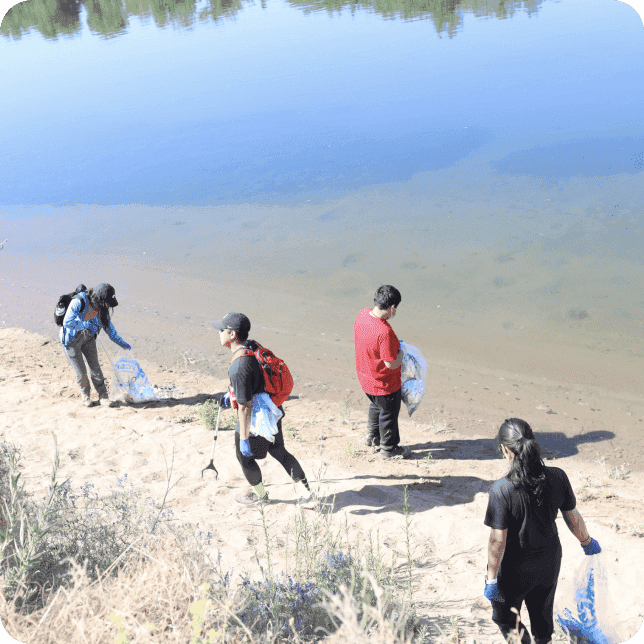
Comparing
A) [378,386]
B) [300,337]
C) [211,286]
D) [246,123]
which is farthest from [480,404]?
[246,123]

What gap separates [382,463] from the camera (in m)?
5.76

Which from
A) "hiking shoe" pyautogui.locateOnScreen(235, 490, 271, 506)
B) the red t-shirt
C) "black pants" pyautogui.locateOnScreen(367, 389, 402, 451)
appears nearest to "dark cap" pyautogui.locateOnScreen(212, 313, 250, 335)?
A: the red t-shirt

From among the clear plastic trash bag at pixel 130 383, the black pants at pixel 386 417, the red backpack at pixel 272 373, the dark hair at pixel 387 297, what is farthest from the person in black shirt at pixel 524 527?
the clear plastic trash bag at pixel 130 383

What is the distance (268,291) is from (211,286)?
3.77 feet

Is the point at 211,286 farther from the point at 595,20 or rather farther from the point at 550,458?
the point at 595,20

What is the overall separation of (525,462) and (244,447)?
2338 millimetres

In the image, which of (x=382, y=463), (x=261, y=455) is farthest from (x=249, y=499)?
(x=382, y=463)

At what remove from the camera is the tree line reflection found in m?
27.5

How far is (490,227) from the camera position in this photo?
11.4 m

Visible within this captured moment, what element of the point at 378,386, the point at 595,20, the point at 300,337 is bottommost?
the point at 300,337

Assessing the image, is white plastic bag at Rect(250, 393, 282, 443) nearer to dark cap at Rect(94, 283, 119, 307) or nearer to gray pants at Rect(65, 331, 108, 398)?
dark cap at Rect(94, 283, 119, 307)

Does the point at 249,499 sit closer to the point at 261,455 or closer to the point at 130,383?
the point at 261,455

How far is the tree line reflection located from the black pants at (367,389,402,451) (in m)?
25.6

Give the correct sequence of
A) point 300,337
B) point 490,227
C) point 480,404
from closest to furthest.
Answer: point 480,404
point 300,337
point 490,227
